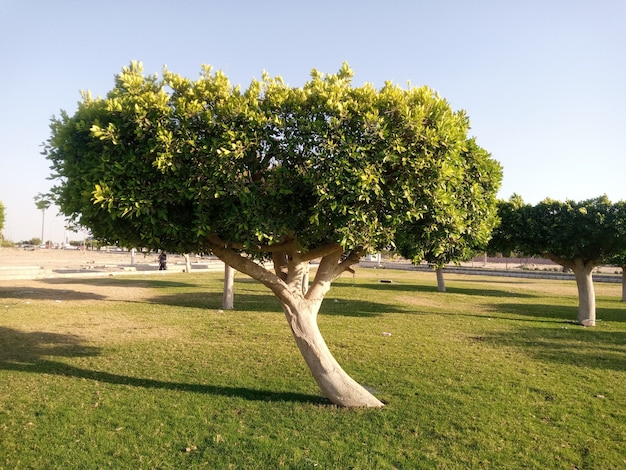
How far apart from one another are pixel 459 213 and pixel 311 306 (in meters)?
3.19

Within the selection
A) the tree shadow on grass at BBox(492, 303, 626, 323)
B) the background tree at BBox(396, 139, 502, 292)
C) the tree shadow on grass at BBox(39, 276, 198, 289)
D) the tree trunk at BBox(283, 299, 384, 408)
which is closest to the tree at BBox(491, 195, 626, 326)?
the tree shadow on grass at BBox(492, 303, 626, 323)

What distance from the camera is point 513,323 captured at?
760 inches

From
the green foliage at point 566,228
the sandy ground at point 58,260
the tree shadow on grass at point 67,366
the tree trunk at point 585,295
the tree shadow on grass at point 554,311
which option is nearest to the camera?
the tree shadow on grass at point 67,366

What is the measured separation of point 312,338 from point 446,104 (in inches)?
183

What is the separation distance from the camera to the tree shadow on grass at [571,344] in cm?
1255

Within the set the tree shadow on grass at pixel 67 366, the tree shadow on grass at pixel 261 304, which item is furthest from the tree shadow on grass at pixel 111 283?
the tree shadow on grass at pixel 67 366

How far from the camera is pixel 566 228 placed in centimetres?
1852

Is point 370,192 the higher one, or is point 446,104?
point 446,104

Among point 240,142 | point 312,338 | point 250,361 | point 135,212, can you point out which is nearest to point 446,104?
point 240,142

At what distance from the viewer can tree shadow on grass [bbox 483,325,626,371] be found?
12.5m

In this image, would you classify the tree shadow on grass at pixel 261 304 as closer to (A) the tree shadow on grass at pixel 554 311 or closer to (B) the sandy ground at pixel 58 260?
(A) the tree shadow on grass at pixel 554 311

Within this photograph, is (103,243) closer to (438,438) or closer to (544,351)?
(438,438)

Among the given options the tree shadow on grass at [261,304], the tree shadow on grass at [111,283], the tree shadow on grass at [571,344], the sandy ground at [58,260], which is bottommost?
the tree shadow on grass at [571,344]

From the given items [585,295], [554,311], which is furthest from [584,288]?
[554,311]
